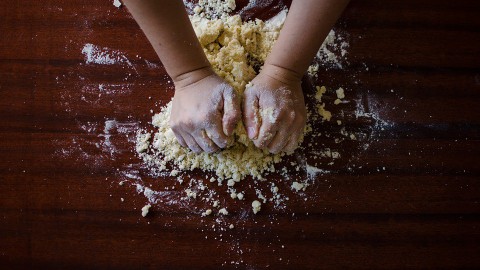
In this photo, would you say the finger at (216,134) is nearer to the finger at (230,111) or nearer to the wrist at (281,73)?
the finger at (230,111)

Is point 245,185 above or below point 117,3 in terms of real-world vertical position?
below

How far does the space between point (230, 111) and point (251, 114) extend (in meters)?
0.03

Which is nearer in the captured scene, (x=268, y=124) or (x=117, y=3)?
(x=268, y=124)

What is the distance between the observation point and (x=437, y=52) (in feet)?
2.51

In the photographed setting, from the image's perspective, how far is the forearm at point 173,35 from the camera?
1.91 ft

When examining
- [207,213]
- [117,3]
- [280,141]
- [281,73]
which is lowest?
[207,213]

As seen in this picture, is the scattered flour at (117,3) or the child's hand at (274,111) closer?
the child's hand at (274,111)

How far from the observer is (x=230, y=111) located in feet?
2.06

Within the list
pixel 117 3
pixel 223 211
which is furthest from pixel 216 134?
pixel 117 3

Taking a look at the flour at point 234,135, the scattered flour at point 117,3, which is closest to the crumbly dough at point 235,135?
the flour at point 234,135

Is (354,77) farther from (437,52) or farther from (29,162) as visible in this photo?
(29,162)

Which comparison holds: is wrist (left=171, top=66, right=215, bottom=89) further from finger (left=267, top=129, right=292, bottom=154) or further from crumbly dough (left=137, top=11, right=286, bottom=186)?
finger (left=267, top=129, right=292, bottom=154)

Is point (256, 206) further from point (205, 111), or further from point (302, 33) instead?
point (302, 33)

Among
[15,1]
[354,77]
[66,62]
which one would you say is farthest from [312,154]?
[15,1]
